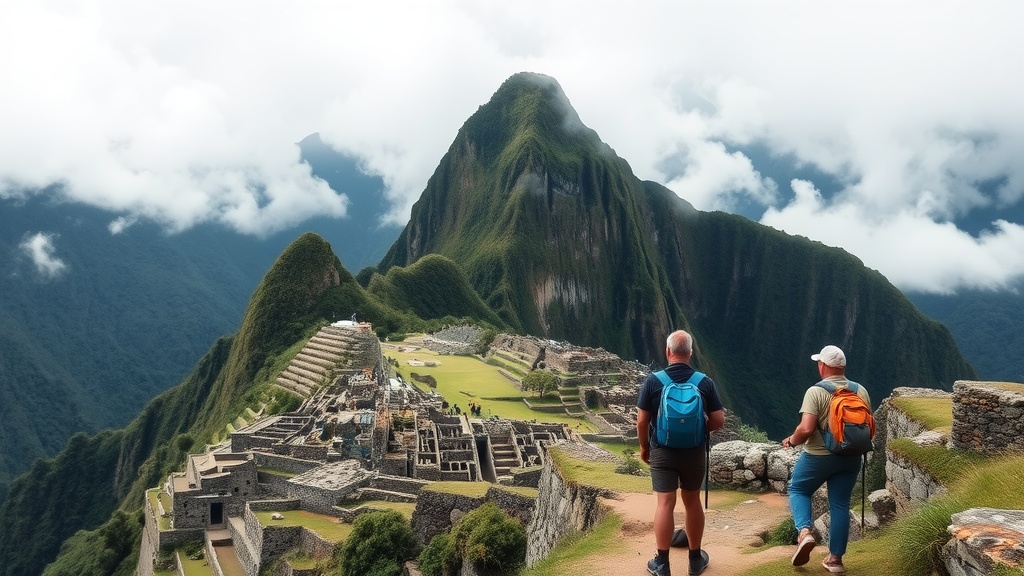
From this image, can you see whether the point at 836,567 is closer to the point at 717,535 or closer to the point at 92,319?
the point at 717,535

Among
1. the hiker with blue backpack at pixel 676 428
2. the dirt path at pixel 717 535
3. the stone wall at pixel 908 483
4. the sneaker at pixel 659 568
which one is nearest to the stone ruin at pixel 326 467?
the dirt path at pixel 717 535

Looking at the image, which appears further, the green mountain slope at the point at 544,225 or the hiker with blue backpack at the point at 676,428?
the green mountain slope at the point at 544,225

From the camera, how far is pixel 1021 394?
6.73 meters

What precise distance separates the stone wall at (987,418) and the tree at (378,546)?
11393mm

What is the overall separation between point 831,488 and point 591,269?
162 meters

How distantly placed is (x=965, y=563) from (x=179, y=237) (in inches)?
7281

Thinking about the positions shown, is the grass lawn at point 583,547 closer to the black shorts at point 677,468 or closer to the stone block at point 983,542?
the black shorts at point 677,468

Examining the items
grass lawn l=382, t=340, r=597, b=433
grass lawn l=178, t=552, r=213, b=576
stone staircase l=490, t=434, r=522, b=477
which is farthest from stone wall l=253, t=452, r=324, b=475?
grass lawn l=382, t=340, r=597, b=433

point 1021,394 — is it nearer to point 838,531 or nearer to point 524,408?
point 838,531

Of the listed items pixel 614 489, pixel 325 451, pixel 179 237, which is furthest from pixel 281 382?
pixel 179 237

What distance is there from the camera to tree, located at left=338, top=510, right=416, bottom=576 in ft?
48.8

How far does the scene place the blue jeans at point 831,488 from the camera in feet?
19.0

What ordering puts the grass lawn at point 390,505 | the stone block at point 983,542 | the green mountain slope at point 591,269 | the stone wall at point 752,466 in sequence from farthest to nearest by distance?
the green mountain slope at point 591,269, the grass lawn at point 390,505, the stone wall at point 752,466, the stone block at point 983,542

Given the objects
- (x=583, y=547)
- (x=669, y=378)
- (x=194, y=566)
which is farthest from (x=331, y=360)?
(x=669, y=378)
